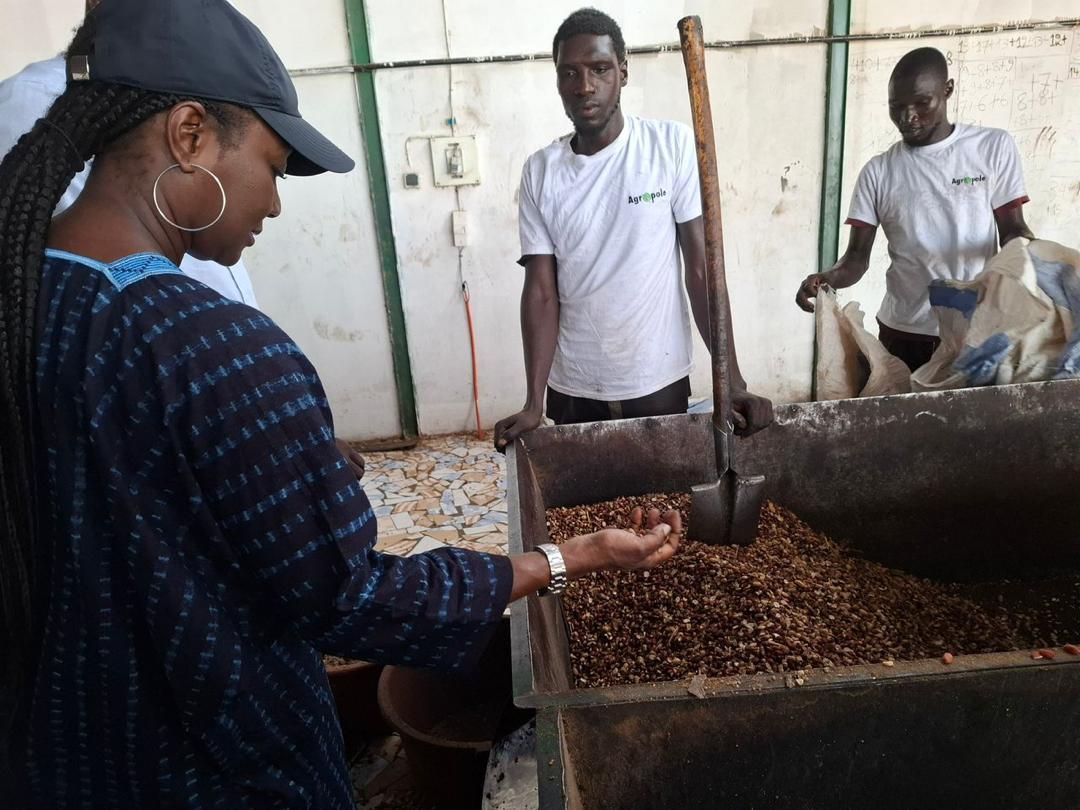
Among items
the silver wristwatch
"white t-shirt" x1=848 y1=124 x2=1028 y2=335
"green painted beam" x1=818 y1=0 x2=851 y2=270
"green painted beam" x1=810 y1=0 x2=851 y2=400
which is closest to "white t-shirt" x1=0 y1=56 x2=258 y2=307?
the silver wristwatch

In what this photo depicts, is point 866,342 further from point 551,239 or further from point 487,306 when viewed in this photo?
point 487,306

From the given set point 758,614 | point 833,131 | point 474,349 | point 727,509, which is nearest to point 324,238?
point 474,349

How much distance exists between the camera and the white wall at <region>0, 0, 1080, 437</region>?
4211 mm

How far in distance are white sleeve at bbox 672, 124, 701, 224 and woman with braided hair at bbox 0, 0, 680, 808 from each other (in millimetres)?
1586

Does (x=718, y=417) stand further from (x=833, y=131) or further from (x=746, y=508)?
(x=833, y=131)

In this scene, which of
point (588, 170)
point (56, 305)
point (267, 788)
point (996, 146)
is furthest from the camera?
point (996, 146)

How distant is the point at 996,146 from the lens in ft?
8.78

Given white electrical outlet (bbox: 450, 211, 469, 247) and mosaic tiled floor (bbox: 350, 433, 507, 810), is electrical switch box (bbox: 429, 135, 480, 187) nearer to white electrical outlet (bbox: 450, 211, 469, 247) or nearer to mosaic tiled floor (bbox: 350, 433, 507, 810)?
white electrical outlet (bbox: 450, 211, 469, 247)

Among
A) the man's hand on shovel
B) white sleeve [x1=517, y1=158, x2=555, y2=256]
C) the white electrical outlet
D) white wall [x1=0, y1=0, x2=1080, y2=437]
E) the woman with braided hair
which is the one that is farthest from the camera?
the white electrical outlet

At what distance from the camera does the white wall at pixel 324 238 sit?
4109 millimetres

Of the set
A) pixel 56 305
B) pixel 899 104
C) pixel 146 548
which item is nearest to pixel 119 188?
pixel 56 305

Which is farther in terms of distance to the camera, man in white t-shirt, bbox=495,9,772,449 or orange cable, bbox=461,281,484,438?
orange cable, bbox=461,281,484,438

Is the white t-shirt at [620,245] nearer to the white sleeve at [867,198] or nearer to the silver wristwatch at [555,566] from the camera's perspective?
the white sleeve at [867,198]

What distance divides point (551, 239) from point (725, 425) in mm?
1019
